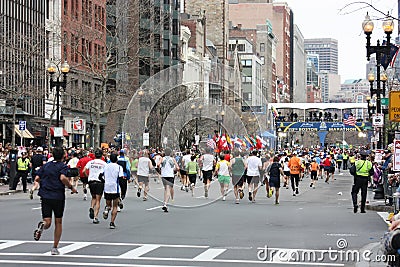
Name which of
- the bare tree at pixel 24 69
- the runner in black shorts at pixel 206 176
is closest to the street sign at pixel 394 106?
the runner in black shorts at pixel 206 176

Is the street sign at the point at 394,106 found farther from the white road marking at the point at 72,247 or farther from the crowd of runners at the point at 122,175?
the white road marking at the point at 72,247

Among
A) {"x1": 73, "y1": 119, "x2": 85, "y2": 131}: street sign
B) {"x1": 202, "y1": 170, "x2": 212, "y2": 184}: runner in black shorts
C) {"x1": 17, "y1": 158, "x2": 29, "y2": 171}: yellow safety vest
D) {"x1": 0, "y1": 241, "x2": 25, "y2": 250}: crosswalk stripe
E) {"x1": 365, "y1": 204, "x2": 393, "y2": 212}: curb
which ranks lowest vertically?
{"x1": 365, "y1": 204, "x2": 393, "y2": 212}: curb

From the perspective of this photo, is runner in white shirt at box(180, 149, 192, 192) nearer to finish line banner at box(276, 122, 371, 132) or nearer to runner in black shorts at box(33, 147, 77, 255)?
A: runner in black shorts at box(33, 147, 77, 255)

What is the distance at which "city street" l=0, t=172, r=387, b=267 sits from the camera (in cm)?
1382

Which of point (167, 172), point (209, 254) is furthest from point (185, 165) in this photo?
point (209, 254)

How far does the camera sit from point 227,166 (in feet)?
96.2

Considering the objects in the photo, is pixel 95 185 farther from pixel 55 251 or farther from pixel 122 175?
pixel 55 251

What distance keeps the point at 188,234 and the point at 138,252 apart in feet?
10.9

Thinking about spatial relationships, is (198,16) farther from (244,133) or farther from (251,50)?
(244,133)

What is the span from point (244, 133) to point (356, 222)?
18.2m

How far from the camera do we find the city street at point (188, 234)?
1382cm

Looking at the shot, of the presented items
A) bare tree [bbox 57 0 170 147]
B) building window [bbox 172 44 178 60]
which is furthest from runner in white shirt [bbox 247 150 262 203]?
building window [bbox 172 44 178 60]

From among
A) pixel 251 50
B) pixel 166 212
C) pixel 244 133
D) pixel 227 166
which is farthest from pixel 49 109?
pixel 251 50

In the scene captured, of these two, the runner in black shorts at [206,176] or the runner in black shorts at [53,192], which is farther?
the runner in black shorts at [206,176]
